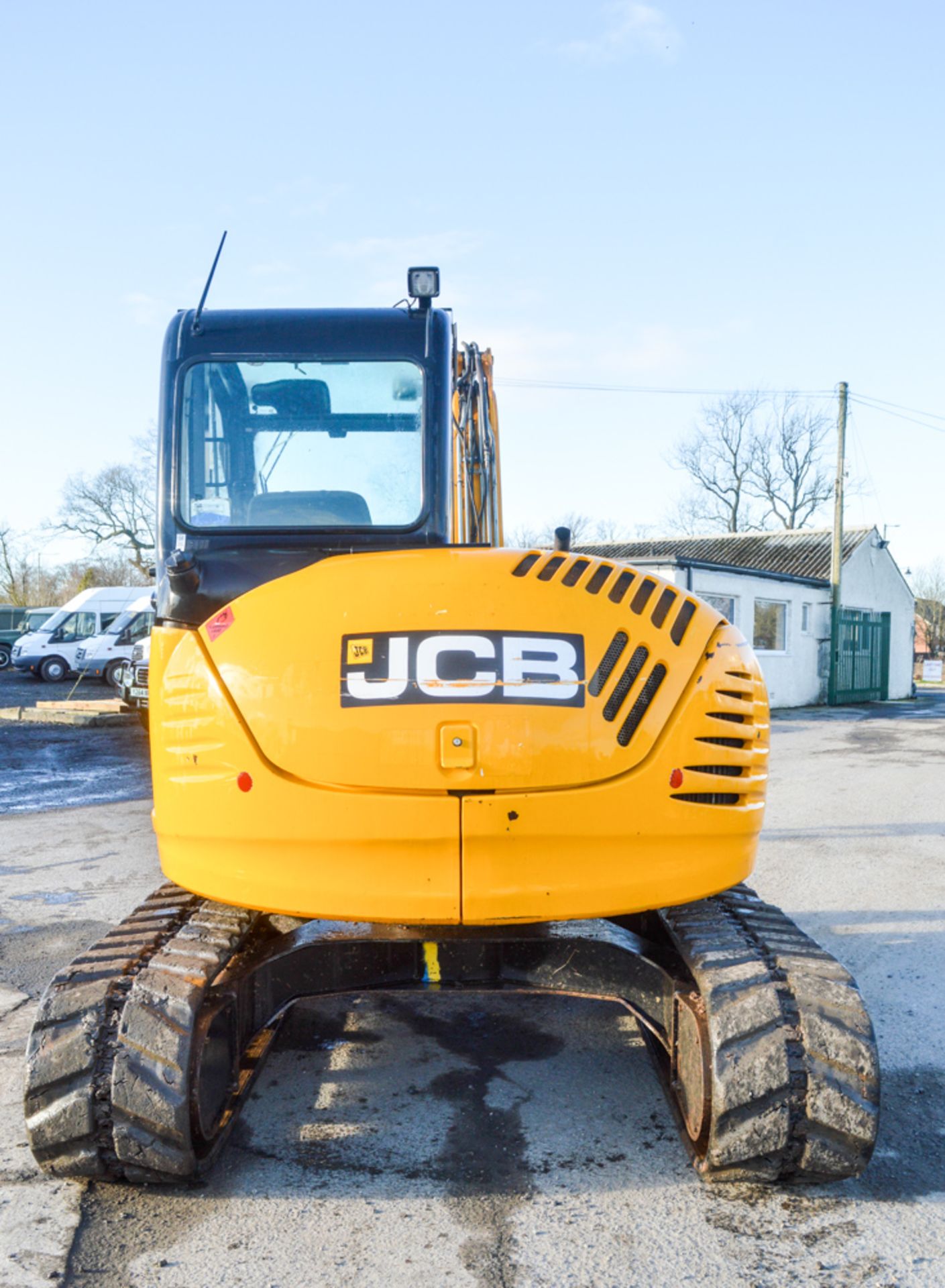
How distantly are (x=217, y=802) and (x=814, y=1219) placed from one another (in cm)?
204

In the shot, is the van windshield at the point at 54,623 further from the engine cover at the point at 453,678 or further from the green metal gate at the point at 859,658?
the engine cover at the point at 453,678

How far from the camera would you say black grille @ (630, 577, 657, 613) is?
10.2 feet

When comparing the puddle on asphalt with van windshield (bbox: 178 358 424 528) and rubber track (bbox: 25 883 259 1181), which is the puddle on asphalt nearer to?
van windshield (bbox: 178 358 424 528)

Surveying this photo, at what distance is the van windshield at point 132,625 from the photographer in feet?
89.5

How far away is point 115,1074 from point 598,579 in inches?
77.2

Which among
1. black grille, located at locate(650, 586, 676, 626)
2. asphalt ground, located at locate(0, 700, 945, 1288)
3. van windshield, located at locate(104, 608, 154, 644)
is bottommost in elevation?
asphalt ground, located at locate(0, 700, 945, 1288)

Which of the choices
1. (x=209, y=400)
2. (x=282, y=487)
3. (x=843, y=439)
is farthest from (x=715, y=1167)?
(x=843, y=439)

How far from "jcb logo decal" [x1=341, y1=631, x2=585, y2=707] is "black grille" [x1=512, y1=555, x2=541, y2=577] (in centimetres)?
23

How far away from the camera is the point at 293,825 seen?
9.67ft

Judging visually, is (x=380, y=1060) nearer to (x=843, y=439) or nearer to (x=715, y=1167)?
(x=715, y=1167)

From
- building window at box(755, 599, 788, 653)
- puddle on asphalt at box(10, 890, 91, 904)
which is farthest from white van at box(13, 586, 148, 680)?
puddle on asphalt at box(10, 890, 91, 904)

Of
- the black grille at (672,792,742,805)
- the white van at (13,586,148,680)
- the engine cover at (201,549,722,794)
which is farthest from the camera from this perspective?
the white van at (13,586,148,680)

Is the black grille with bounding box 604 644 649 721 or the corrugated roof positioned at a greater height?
the corrugated roof

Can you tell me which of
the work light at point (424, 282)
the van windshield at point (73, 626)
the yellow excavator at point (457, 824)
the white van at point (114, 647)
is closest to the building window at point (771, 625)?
the white van at point (114, 647)
